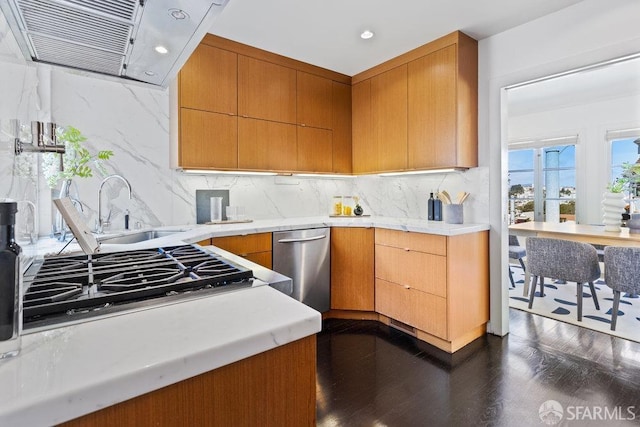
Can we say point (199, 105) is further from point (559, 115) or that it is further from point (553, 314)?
point (559, 115)

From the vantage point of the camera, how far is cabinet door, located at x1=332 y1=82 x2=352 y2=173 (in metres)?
3.56

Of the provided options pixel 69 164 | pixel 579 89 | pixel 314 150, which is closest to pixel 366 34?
pixel 314 150

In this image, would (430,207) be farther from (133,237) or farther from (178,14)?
(178,14)

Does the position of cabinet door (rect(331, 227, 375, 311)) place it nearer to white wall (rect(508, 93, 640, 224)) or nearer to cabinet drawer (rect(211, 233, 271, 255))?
cabinet drawer (rect(211, 233, 271, 255))

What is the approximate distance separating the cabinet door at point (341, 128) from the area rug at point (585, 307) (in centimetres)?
227

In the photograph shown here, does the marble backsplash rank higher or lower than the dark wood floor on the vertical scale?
higher

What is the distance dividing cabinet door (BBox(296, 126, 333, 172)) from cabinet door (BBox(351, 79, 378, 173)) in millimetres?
296

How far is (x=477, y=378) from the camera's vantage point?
210 centimetres

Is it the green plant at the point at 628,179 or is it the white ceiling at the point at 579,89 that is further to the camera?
the white ceiling at the point at 579,89

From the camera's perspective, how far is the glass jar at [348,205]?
368 centimetres

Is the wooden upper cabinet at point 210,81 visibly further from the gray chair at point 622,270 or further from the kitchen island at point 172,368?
the gray chair at point 622,270

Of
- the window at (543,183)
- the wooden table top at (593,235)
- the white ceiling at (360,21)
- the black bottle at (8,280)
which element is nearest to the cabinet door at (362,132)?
the white ceiling at (360,21)

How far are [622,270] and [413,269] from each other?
1.72 m

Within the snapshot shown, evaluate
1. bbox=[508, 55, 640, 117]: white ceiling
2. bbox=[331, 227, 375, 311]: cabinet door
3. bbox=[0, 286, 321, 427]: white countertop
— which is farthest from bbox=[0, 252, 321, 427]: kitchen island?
bbox=[508, 55, 640, 117]: white ceiling
